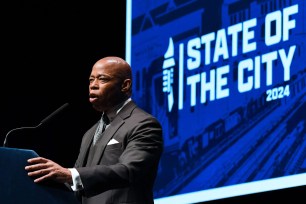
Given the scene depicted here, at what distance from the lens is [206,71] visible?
436 cm

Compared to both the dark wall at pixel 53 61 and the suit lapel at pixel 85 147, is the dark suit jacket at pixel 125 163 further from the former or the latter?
the dark wall at pixel 53 61

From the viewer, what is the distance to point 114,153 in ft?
9.64

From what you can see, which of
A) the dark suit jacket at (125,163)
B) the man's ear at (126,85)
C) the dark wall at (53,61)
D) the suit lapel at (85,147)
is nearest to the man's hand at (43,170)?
the dark suit jacket at (125,163)

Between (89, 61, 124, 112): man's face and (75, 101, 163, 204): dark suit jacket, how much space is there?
74 millimetres

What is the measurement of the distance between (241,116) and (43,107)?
6.14 ft

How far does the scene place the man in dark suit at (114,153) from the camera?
2.70 m

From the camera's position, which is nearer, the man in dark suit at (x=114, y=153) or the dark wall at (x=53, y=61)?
the man in dark suit at (x=114, y=153)

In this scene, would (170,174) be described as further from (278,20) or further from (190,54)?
(278,20)

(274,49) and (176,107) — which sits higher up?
(274,49)

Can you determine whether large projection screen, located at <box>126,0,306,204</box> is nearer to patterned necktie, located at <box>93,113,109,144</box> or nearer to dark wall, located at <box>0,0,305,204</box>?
dark wall, located at <box>0,0,305,204</box>

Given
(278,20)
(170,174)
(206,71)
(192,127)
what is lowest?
(170,174)

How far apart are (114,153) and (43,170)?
48 cm

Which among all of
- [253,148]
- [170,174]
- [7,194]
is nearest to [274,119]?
[253,148]

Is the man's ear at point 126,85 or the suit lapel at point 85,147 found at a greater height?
the man's ear at point 126,85
